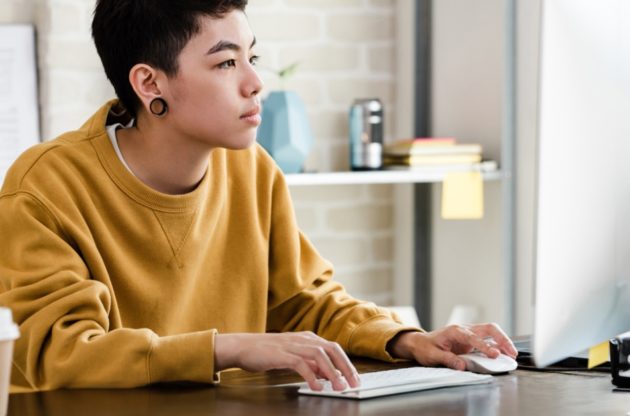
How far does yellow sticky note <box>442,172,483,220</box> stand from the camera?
11.1ft

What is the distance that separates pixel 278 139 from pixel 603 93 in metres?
2.16

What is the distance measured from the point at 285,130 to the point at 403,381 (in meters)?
1.89

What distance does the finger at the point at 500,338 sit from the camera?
62.7 inches

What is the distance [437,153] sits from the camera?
3.36 metres

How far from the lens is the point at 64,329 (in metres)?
1.49

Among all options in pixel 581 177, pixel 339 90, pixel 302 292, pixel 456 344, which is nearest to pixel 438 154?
pixel 339 90

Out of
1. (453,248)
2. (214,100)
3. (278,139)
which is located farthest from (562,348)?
(453,248)

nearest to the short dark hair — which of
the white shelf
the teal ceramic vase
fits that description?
the teal ceramic vase

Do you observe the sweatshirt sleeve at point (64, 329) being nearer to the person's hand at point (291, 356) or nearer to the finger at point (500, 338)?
the person's hand at point (291, 356)

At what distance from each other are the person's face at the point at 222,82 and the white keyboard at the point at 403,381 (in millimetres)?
491

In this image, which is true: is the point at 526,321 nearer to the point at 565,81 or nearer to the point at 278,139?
the point at 278,139

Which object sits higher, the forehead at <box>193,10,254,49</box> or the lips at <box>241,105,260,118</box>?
the forehead at <box>193,10,254,49</box>

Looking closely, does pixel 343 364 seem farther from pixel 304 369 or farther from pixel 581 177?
pixel 581 177

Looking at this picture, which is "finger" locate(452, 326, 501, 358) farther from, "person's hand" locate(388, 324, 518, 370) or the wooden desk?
the wooden desk
